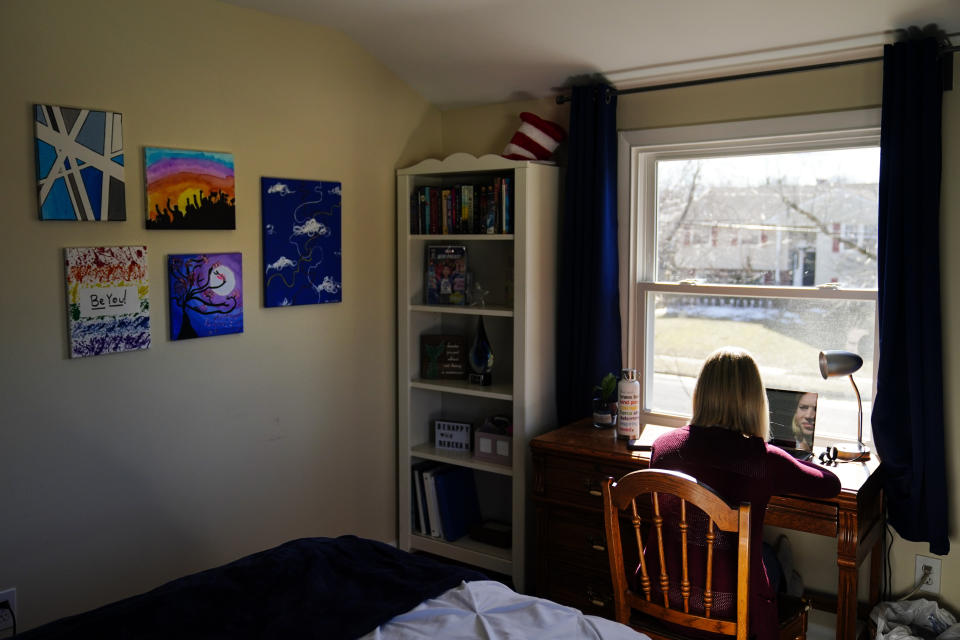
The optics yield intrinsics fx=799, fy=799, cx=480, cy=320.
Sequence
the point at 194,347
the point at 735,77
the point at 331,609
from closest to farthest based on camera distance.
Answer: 1. the point at 331,609
2. the point at 194,347
3. the point at 735,77

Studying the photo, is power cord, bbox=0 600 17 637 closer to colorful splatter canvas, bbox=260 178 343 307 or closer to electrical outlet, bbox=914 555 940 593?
colorful splatter canvas, bbox=260 178 343 307

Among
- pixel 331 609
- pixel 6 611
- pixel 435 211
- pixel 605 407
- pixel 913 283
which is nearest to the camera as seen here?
pixel 331 609

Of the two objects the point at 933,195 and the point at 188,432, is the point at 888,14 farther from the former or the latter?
the point at 188,432

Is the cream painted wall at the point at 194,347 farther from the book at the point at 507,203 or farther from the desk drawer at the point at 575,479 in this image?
the desk drawer at the point at 575,479

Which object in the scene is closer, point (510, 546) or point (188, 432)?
point (188, 432)

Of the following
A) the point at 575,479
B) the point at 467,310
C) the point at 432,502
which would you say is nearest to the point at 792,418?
the point at 575,479

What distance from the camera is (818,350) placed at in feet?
9.61

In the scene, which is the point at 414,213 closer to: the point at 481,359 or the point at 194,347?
the point at 481,359

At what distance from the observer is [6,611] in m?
2.38

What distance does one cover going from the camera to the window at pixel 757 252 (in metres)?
2.82

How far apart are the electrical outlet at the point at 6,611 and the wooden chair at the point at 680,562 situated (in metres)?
1.78

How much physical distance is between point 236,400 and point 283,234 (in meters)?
0.66

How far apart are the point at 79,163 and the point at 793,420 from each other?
247cm

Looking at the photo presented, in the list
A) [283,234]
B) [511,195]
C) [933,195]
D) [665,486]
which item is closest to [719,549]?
[665,486]
